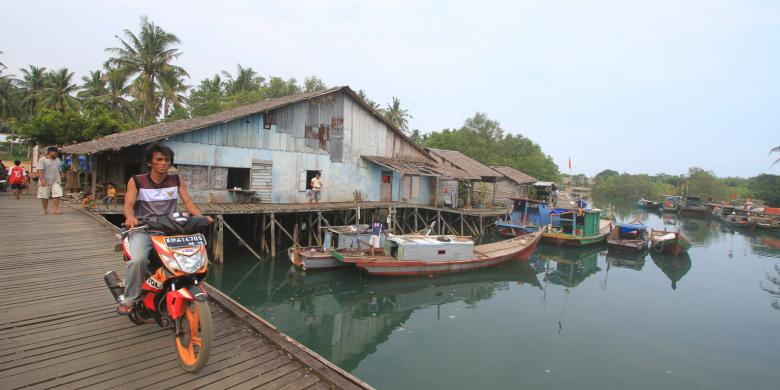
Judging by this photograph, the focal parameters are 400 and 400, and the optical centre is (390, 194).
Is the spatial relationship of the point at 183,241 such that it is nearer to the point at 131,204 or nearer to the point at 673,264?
the point at 131,204

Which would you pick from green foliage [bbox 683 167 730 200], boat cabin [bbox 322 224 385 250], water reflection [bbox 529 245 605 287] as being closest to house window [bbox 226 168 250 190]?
boat cabin [bbox 322 224 385 250]

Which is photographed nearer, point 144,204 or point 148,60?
point 144,204

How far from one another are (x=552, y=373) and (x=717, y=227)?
37.4m

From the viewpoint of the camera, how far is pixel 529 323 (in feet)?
33.3

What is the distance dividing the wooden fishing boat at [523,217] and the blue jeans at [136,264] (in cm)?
1943

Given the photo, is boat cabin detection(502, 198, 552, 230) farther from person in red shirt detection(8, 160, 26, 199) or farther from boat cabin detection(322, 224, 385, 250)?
person in red shirt detection(8, 160, 26, 199)

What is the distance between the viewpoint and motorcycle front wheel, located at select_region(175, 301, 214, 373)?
3156 millimetres

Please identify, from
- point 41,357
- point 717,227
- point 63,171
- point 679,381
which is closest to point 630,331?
point 679,381

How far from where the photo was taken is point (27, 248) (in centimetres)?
671

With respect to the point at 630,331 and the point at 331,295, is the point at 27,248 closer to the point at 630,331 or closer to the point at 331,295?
the point at 331,295

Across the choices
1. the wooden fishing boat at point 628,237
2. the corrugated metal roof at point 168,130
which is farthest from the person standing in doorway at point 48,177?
the wooden fishing boat at point 628,237

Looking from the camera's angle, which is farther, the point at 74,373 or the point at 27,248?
the point at 27,248

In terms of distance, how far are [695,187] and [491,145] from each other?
30.7 meters

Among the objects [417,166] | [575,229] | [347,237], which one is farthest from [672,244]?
[347,237]
